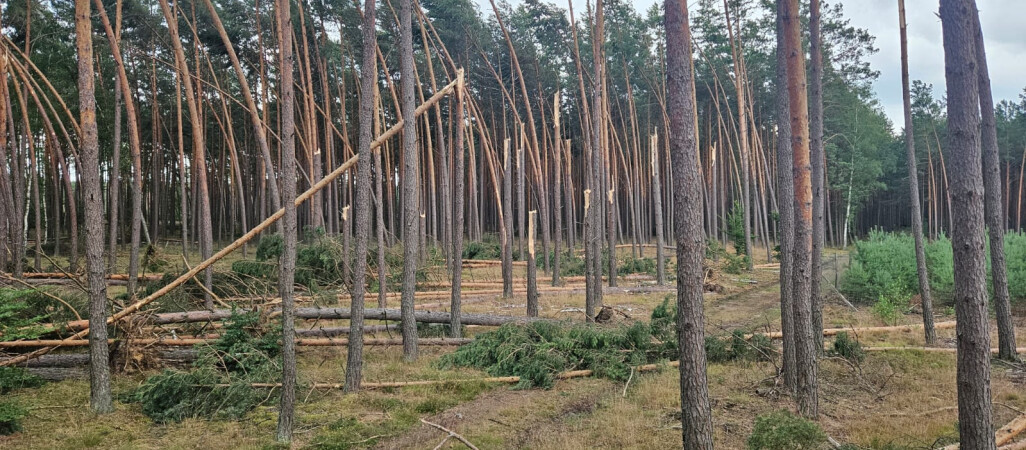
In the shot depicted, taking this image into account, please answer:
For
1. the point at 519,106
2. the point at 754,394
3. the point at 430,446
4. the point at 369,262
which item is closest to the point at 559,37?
the point at 519,106

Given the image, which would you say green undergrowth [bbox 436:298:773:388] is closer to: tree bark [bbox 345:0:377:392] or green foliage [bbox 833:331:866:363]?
green foliage [bbox 833:331:866:363]

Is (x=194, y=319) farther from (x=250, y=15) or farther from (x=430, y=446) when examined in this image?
(x=250, y=15)

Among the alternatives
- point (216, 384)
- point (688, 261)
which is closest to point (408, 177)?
point (216, 384)

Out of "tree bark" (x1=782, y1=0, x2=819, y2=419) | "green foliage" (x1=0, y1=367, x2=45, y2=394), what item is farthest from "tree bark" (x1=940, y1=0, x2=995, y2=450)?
"green foliage" (x1=0, y1=367, x2=45, y2=394)

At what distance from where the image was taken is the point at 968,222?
4.03 m

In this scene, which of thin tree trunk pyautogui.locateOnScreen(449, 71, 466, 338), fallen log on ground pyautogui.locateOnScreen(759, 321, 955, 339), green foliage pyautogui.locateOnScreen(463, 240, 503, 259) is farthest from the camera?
green foliage pyautogui.locateOnScreen(463, 240, 503, 259)

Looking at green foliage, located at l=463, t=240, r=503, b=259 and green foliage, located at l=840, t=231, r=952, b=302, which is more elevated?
green foliage, located at l=463, t=240, r=503, b=259

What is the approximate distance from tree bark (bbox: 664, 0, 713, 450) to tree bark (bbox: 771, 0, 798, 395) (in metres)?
2.59

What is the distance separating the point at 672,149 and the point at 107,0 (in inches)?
571

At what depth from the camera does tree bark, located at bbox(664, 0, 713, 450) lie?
14.2 feet

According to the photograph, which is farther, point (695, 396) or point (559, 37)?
point (559, 37)

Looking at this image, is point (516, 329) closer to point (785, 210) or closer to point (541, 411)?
point (541, 411)

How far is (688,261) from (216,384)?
5484 millimetres

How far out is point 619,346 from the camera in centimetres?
895
